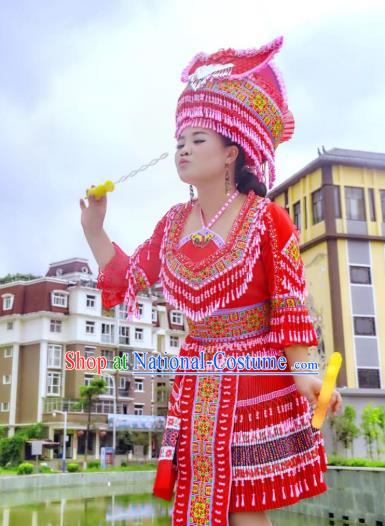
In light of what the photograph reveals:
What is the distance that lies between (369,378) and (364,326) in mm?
1288

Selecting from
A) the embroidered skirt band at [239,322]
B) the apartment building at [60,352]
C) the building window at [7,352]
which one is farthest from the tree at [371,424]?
the building window at [7,352]

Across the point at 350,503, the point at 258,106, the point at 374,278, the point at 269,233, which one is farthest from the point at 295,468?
the point at 374,278

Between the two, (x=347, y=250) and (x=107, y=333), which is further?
(x=107, y=333)

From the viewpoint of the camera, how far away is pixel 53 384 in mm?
27609

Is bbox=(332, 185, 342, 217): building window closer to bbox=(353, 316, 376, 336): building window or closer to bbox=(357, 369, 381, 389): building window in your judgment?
bbox=(353, 316, 376, 336): building window

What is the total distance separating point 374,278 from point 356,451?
4476mm

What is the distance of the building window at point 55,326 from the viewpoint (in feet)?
91.4

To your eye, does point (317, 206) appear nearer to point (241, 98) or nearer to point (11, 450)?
point (241, 98)

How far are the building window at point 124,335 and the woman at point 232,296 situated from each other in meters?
26.7

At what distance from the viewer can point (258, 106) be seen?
2207mm

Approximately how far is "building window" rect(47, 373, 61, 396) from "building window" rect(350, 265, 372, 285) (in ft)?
52.3

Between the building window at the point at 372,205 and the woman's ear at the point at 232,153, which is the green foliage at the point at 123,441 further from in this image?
the woman's ear at the point at 232,153

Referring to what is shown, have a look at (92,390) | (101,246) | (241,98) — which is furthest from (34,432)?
(241,98)

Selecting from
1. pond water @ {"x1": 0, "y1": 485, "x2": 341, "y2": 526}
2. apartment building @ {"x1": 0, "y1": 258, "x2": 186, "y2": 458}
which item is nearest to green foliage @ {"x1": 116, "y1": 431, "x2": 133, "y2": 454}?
apartment building @ {"x1": 0, "y1": 258, "x2": 186, "y2": 458}
